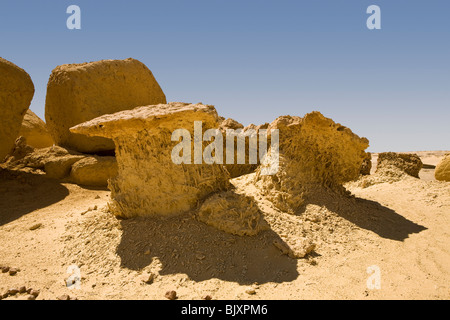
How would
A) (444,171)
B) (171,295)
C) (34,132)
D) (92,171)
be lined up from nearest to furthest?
(171,295) → (92,171) → (444,171) → (34,132)

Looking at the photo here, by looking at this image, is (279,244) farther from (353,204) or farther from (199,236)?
(353,204)

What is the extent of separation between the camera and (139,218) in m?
3.57

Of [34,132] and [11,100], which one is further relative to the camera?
[34,132]

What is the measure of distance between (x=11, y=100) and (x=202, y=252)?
482 centimetres

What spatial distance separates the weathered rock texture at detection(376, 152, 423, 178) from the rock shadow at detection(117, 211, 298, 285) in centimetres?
486

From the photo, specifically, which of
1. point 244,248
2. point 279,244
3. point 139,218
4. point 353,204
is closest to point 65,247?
point 139,218

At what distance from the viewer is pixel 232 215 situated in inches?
127

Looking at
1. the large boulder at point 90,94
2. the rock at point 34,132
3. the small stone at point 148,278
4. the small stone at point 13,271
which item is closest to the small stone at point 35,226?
the small stone at point 13,271

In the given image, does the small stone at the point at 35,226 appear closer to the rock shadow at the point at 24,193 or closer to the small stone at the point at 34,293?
the rock shadow at the point at 24,193

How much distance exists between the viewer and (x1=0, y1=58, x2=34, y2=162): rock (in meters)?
5.29

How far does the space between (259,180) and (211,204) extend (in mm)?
1056

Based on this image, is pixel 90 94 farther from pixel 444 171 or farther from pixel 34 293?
pixel 444 171

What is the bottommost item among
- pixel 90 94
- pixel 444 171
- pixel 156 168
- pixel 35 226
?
pixel 35 226
